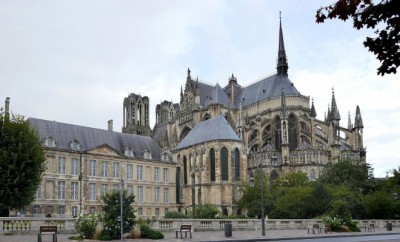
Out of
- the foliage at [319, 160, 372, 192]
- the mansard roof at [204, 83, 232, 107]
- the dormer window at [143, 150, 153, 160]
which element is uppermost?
the mansard roof at [204, 83, 232, 107]

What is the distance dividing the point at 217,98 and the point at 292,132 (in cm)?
1394

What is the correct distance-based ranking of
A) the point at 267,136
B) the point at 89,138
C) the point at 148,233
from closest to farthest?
the point at 148,233, the point at 89,138, the point at 267,136

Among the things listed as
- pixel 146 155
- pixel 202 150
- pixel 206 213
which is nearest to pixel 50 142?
pixel 146 155

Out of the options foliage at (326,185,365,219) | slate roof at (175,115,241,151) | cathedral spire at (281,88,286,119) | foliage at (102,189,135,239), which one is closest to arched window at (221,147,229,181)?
slate roof at (175,115,241,151)

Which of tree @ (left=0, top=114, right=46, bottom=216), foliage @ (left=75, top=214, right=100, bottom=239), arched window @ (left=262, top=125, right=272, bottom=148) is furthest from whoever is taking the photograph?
arched window @ (left=262, top=125, right=272, bottom=148)

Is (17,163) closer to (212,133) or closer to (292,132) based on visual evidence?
(212,133)

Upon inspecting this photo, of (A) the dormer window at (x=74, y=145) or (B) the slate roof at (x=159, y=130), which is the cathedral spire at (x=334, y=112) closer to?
(B) the slate roof at (x=159, y=130)

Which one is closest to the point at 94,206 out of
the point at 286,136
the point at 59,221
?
the point at 59,221

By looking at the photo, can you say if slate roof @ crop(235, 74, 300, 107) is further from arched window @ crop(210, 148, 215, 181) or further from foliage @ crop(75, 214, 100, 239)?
foliage @ crop(75, 214, 100, 239)

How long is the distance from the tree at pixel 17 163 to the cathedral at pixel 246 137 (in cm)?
2799

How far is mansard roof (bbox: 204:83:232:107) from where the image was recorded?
270 ft

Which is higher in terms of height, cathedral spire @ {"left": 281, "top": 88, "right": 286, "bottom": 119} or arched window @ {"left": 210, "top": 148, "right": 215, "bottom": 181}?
cathedral spire @ {"left": 281, "top": 88, "right": 286, "bottom": 119}

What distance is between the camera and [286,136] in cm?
7381

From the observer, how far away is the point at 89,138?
56.0 metres
